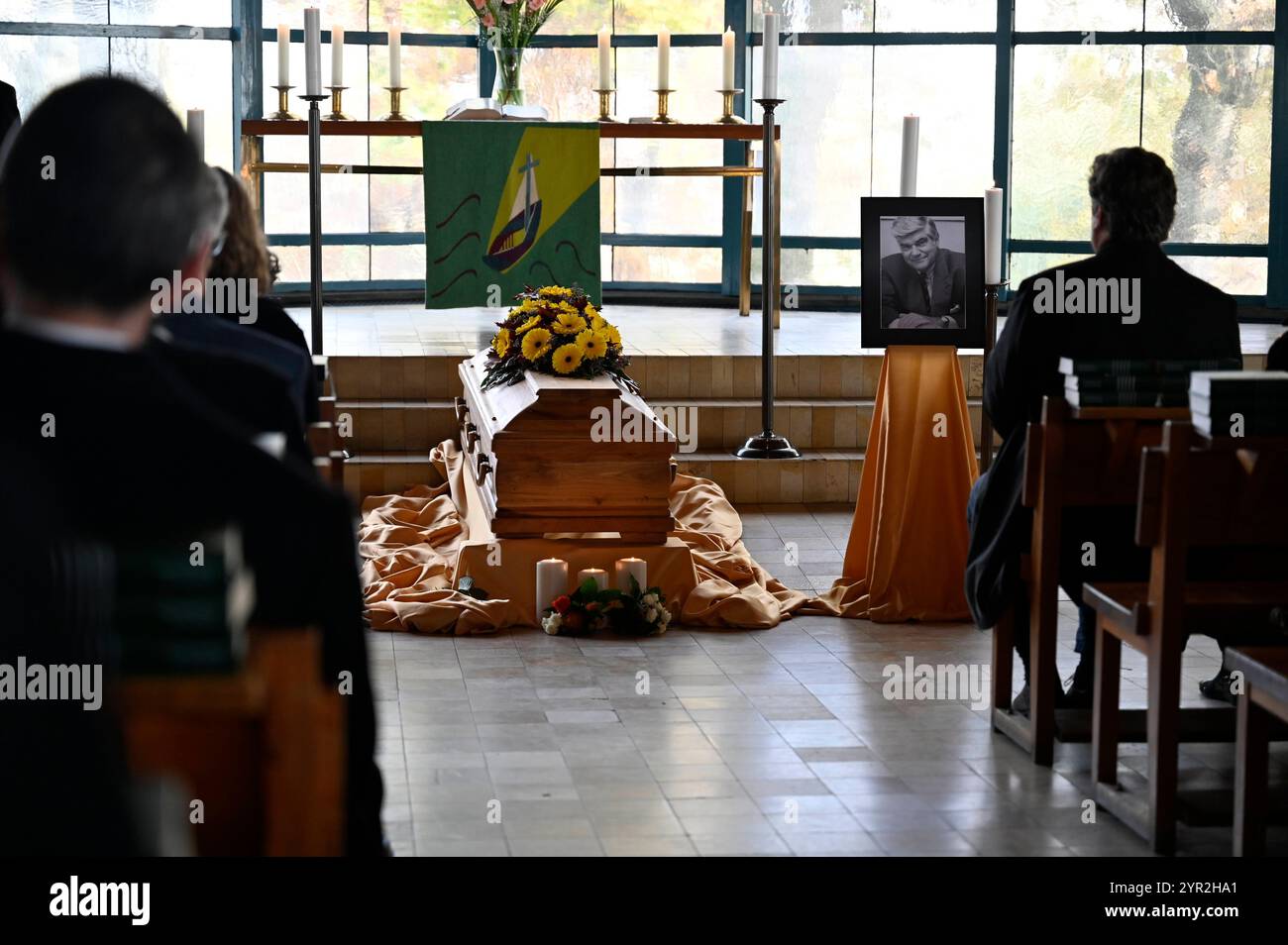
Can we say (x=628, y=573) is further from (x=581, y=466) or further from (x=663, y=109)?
(x=663, y=109)

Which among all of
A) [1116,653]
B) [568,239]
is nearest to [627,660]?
[1116,653]

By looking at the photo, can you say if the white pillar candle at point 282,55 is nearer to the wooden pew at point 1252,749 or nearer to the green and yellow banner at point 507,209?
the green and yellow banner at point 507,209

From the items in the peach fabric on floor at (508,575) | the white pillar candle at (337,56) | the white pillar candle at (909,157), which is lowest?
the peach fabric on floor at (508,575)

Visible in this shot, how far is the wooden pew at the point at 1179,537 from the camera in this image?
126 inches

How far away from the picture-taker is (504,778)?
12.1ft

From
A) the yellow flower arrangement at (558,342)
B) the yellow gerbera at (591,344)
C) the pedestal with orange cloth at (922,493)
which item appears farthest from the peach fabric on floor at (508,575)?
the yellow gerbera at (591,344)

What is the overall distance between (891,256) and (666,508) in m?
1.13

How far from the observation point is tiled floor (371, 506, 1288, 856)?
11.0ft

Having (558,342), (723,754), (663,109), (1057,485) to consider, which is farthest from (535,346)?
(663,109)

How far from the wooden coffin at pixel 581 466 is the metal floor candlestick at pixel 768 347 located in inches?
55.8

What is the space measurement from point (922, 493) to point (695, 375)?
7.74 ft

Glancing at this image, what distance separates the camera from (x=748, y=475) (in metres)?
6.99

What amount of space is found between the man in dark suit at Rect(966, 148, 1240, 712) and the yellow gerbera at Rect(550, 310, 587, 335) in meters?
2.00

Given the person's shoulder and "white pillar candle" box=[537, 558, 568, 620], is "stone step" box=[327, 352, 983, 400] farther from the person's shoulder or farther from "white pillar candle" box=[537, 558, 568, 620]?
the person's shoulder
